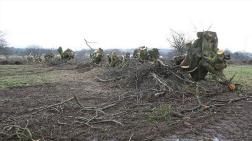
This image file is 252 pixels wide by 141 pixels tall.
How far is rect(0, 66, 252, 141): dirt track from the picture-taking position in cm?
604

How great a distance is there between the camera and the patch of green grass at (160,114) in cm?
688

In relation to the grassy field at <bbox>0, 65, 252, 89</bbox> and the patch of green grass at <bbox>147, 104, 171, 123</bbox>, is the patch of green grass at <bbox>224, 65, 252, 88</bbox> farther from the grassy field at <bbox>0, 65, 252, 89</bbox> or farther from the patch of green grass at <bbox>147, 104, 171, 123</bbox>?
the patch of green grass at <bbox>147, 104, 171, 123</bbox>

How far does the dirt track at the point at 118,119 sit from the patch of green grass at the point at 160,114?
0.12 metres

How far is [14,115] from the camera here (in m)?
7.33

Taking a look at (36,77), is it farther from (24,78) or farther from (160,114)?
(160,114)

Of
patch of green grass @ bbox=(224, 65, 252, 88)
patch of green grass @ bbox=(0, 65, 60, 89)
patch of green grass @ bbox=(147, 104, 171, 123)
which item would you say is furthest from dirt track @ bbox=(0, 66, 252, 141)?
patch of green grass @ bbox=(0, 65, 60, 89)

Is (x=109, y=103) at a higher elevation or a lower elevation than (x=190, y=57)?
lower

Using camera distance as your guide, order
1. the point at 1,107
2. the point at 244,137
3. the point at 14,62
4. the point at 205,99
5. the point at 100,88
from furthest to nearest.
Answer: the point at 14,62
the point at 100,88
the point at 205,99
the point at 1,107
the point at 244,137

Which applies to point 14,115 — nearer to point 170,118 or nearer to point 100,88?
point 170,118

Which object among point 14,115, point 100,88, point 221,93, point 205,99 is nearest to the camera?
point 14,115

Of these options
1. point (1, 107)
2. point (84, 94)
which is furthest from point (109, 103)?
point (1, 107)

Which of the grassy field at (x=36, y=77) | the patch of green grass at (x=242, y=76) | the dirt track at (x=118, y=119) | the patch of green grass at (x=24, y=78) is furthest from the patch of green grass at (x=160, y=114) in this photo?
the patch of green grass at (x=24, y=78)

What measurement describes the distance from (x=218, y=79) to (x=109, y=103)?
12.2ft

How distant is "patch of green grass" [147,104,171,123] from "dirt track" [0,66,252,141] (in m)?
0.12
